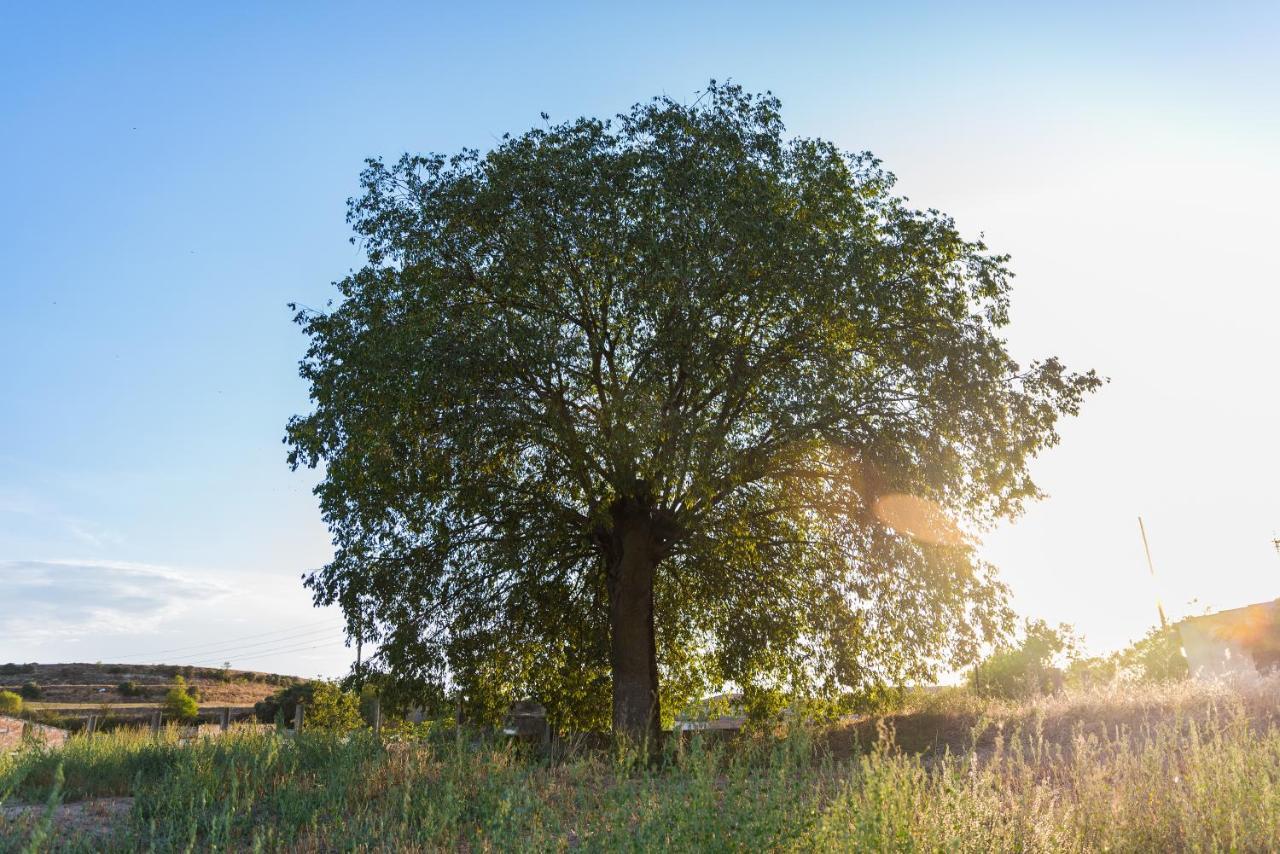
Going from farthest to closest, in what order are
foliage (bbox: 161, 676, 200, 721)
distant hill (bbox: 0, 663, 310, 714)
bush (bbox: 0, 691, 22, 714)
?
distant hill (bbox: 0, 663, 310, 714) → bush (bbox: 0, 691, 22, 714) → foliage (bbox: 161, 676, 200, 721)

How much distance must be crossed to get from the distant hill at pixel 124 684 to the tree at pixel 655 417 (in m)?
46.5

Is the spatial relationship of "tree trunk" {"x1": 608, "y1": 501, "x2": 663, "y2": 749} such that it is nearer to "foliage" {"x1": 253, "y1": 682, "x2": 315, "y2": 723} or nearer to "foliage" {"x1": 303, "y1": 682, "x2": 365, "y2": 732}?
"foliage" {"x1": 303, "y1": 682, "x2": 365, "y2": 732}

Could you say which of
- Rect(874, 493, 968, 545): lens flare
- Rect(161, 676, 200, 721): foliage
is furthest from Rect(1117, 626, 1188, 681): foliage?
Rect(161, 676, 200, 721): foliage

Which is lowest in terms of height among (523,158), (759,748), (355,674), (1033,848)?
(1033,848)

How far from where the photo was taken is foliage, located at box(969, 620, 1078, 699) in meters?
32.3

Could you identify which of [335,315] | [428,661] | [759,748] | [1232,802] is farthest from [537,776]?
[335,315]

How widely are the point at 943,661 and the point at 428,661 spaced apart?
1069 centimetres

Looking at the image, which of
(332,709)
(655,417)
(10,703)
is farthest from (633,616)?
(10,703)

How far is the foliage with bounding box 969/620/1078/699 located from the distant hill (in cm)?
4583

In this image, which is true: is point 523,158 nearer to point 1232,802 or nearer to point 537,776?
point 537,776

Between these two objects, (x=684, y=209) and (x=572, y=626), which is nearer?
(x=684, y=209)

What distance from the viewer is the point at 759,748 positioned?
32.9 ft

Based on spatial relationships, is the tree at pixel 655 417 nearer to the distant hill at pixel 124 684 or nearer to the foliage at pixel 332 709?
the foliage at pixel 332 709

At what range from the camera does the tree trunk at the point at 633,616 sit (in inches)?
695
